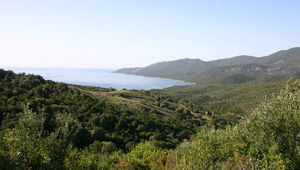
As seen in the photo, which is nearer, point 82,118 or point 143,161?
point 143,161

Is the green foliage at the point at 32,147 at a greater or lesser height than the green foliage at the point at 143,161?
greater

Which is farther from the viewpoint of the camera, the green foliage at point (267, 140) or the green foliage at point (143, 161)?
the green foliage at point (143, 161)

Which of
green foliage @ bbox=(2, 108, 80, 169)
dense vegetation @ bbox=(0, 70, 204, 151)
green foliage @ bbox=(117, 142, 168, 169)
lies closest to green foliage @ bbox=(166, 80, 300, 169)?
green foliage @ bbox=(117, 142, 168, 169)

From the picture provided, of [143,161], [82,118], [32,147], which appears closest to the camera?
[32,147]

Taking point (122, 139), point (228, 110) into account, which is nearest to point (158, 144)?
point (122, 139)

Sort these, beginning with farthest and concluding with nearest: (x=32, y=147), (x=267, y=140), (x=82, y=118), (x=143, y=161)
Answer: (x=82, y=118), (x=143, y=161), (x=267, y=140), (x=32, y=147)

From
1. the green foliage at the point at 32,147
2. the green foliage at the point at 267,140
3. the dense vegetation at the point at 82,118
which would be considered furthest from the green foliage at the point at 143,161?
the dense vegetation at the point at 82,118

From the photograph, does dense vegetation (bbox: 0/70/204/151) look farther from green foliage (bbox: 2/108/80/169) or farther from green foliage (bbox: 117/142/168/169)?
green foliage (bbox: 2/108/80/169)

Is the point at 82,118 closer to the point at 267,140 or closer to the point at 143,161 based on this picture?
the point at 143,161

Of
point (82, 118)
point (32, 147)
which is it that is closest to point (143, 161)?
point (32, 147)

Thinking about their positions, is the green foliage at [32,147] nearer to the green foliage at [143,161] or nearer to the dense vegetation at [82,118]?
the green foliage at [143,161]

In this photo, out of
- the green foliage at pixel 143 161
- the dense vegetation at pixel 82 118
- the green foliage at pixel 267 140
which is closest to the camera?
the green foliage at pixel 267 140

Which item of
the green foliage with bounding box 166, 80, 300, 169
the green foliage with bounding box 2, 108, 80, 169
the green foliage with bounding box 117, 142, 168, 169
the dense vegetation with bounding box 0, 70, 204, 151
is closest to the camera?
the green foliage with bounding box 2, 108, 80, 169

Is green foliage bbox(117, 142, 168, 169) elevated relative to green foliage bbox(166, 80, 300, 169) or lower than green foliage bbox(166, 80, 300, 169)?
lower
